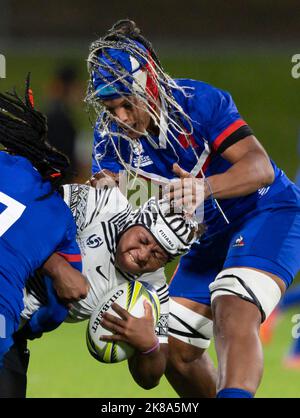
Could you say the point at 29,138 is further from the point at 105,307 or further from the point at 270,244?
the point at 270,244

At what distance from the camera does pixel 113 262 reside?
4570mm

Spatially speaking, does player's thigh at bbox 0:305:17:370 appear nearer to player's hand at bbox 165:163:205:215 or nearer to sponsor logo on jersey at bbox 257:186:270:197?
player's hand at bbox 165:163:205:215

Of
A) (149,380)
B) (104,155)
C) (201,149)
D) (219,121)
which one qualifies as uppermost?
(219,121)

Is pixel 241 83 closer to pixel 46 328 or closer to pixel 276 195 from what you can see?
pixel 276 195

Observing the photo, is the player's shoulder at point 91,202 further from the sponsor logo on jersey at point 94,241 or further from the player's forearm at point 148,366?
the player's forearm at point 148,366

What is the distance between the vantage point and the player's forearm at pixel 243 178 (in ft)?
15.0

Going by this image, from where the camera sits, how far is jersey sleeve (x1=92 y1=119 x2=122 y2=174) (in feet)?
17.4

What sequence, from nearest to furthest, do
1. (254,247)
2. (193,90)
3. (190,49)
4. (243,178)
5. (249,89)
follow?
(243,178)
(254,247)
(193,90)
(249,89)
(190,49)

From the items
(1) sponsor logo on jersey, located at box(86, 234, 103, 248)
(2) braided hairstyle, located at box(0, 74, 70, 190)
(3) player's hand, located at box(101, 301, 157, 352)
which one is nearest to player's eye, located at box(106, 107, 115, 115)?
(2) braided hairstyle, located at box(0, 74, 70, 190)

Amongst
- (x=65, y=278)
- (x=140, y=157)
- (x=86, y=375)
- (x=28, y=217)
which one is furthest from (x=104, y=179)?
(x=86, y=375)

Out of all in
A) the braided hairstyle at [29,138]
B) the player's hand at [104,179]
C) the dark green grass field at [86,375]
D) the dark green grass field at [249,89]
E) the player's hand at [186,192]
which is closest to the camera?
the braided hairstyle at [29,138]

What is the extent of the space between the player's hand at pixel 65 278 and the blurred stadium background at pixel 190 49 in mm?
4961

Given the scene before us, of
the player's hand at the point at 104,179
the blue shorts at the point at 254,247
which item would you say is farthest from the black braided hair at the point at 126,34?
the blue shorts at the point at 254,247

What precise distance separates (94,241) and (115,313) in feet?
1.20
